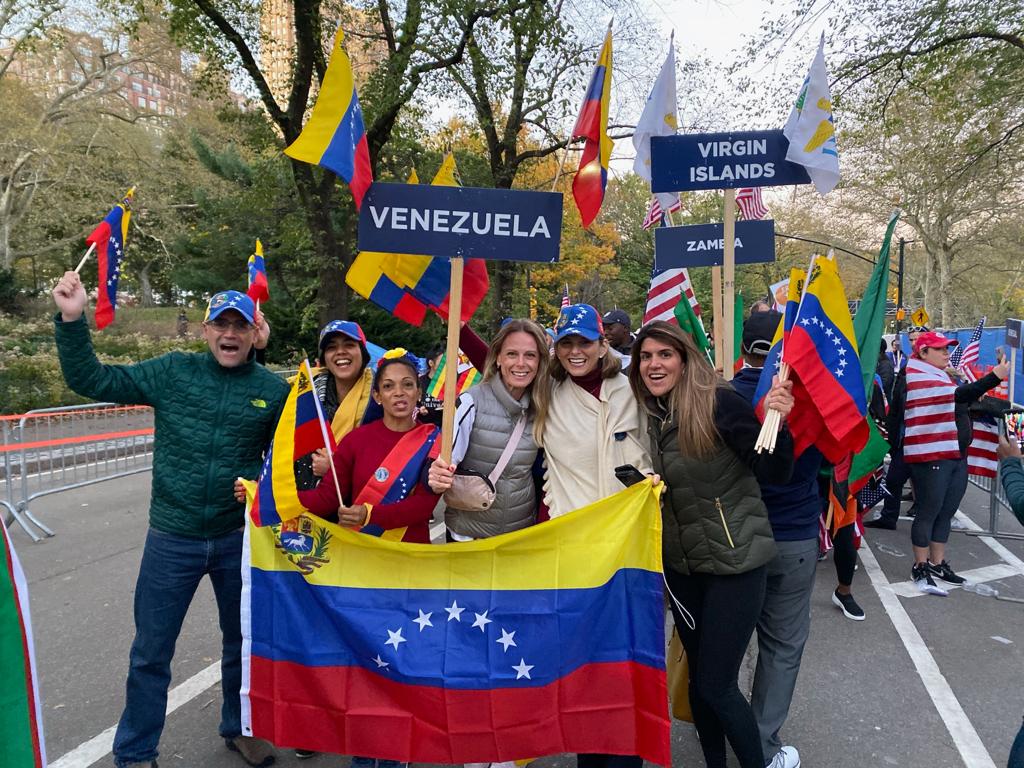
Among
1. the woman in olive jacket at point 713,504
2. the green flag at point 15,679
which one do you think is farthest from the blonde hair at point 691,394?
the green flag at point 15,679

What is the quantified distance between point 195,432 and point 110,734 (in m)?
1.74

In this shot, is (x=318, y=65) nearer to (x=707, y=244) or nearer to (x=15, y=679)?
(x=707, y=244)

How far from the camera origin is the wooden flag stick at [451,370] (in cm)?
291

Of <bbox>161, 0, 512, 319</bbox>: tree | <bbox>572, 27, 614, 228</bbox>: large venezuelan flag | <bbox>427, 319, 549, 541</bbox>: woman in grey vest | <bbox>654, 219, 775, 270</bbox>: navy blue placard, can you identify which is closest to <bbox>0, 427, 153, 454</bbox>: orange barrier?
<bbox>161, 0, 512, 319</bbox>: tree

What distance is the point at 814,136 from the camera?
3775 mm

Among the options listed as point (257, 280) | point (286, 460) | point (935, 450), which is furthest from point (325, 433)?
point (935, 450)

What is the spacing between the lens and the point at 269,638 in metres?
3.01

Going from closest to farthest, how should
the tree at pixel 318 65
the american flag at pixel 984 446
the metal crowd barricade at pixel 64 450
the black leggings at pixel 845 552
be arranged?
the black leggings at pixel 845 552, the american flag at pixel 984 446, the metal crowd barricade at pixel 64 450, the tree at pixel 318 65

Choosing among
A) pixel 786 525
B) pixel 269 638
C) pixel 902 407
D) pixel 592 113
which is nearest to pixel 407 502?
pixel 269 638

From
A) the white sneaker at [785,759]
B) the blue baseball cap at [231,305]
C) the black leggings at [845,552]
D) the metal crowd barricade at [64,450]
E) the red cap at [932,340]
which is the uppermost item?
the blue baseball cap at [231,305]

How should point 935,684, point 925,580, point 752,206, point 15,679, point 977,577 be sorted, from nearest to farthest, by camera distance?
point 15,679 < point 935,684 < point 925,580 < point 977,577 < point 752,206

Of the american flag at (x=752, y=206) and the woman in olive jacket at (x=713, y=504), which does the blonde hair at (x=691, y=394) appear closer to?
the woman in olive jacket at (x=713, y=504)

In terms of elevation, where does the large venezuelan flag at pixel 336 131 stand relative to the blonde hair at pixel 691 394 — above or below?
above

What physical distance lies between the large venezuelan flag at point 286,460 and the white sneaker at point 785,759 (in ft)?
8.19
